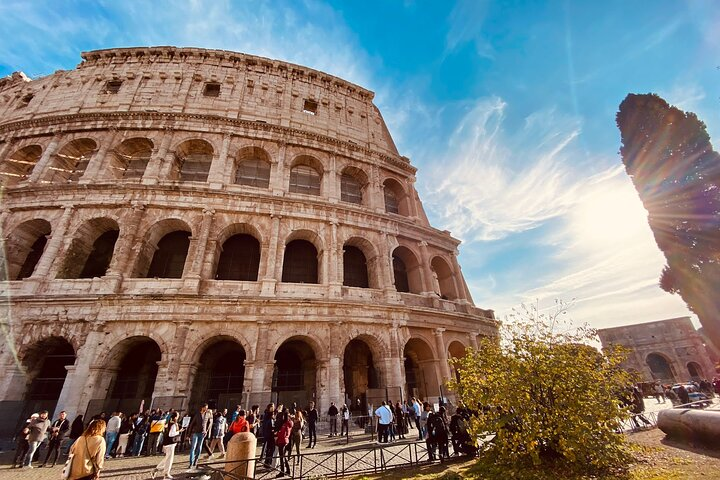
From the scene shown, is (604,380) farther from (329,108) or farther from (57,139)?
(57,139)

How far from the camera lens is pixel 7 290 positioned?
1198 cm

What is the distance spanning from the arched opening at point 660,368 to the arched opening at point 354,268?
3875 centimetres

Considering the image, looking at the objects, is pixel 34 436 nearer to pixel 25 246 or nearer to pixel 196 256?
pixel 196 256

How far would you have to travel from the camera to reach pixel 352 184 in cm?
1928

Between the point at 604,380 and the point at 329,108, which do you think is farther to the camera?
the point at 329,108

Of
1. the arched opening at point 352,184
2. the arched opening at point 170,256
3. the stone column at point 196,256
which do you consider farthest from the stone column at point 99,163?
the arched opening at point 352,184

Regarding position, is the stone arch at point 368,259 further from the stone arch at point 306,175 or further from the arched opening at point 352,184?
the stone arch at point 306,175

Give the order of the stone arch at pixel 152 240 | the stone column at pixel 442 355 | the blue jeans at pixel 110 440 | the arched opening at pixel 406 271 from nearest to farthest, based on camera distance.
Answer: the blue jeans at pixel 110 440 < the stone arch at pixel 152 240 < the stone column at pixel 442 355 < the arched opening at pixel 406 271

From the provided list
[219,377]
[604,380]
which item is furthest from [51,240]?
[604,380]

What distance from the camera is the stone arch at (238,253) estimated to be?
14.5 meters

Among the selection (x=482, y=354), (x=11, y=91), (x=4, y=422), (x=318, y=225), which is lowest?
(x=4, y=422)

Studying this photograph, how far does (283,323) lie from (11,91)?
2673cm

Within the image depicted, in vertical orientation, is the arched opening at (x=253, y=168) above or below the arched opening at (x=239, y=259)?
above

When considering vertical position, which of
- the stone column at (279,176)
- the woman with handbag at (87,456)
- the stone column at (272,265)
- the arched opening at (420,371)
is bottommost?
the woman with handbag at (87,456)
